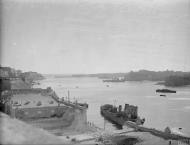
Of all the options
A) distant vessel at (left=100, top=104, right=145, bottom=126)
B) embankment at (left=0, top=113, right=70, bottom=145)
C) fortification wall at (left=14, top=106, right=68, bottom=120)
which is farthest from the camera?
distant vessel at (left=100, top=104, right=145, bottom=126)

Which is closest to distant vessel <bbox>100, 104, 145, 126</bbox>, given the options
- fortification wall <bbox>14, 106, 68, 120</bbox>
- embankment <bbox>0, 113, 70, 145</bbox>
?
fortification wall <bbox>14, 106, 68, 120</bbox>

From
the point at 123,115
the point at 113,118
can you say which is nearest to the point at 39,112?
the point at 123,115

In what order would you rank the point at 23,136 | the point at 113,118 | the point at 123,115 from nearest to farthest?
the point at 23,136 < the point at 123,115 < the point at 113,118

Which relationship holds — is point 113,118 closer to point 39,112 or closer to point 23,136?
point 39,112

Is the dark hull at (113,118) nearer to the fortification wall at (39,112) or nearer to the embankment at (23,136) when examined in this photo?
the fortification wall at (39,112)

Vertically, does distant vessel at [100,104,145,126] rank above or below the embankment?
below

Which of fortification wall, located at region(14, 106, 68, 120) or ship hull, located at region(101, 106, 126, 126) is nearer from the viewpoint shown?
fortification wall, located at region(14, 106, 68, 120)

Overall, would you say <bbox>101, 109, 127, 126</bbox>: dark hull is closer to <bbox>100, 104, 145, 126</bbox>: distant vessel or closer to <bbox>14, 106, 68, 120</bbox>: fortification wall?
<bbox>100, 104, 145, 126</bbox>: distant vessel

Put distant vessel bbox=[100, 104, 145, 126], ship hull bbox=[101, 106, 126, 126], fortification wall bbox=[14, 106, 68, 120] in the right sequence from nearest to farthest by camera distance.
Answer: fortification wall bbox=[14, 106, 68, 120] → distant vessel bbox=[100, 104, 145, 126] → ship hull bbox=[101, 106, 126, 126]

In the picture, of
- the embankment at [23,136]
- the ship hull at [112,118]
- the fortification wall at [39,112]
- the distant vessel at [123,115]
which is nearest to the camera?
the embankment at [23,136]

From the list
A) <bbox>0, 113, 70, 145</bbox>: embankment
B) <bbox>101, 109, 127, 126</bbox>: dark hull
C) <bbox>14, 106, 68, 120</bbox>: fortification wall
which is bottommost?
<bbox>101, 109, 127, 126</bbox>: dark hull

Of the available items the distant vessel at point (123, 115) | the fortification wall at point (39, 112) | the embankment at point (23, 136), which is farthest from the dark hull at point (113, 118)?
the embankment at point (23, 136)

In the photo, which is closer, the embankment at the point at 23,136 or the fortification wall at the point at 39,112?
the embankment at the point at 23,136
